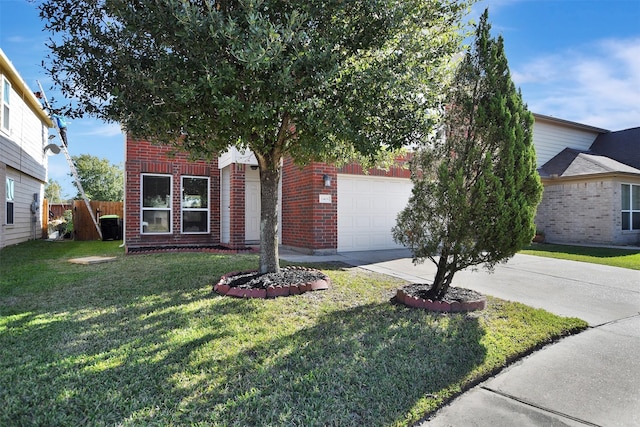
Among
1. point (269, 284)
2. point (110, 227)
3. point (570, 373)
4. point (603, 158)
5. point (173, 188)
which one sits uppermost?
point (603, 158)

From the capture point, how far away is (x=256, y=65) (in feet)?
10.9

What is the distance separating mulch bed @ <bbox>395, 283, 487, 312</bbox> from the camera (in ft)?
14.5

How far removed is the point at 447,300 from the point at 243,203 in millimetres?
6918

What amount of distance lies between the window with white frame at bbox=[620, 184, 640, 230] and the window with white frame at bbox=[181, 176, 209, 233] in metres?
14.6

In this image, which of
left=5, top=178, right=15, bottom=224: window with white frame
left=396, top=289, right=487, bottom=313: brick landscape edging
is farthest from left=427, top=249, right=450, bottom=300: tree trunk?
left=5, top=178, right=15, bottom=224: window with white frame

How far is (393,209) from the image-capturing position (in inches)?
408

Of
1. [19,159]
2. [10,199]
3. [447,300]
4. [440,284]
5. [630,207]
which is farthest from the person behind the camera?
[630,207]

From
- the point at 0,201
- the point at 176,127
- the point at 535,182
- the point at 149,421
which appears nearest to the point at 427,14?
the point at 535,182

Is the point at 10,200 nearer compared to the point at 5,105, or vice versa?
the point at 5,105

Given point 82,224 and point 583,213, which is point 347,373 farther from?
point 82,224

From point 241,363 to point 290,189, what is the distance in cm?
751

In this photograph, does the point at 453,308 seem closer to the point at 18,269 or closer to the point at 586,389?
the point at 586,389

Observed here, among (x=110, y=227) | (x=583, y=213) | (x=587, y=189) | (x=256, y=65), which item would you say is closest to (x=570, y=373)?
(x=256, y=65)

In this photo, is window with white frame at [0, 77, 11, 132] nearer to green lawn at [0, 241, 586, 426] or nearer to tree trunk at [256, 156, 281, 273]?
green lawn at [0, 241, 586, 426]
